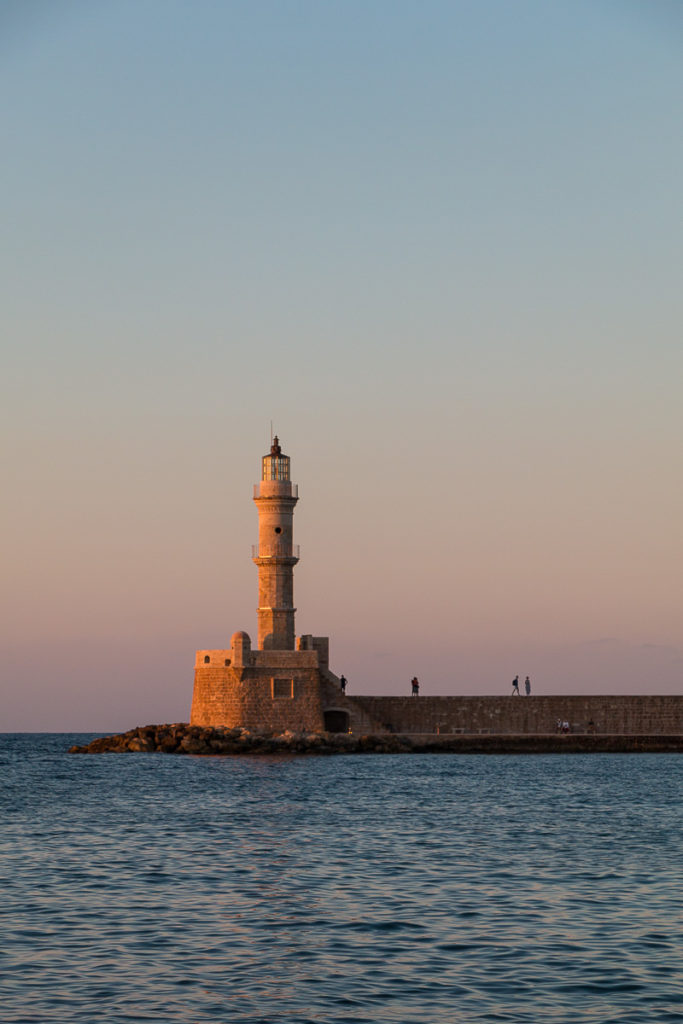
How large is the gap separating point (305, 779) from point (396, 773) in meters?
4.07

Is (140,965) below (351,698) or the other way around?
below

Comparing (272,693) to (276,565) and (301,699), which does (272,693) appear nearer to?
(301,699)

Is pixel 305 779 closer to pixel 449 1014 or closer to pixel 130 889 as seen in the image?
pixel 130 889

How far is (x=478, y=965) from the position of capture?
12859mm

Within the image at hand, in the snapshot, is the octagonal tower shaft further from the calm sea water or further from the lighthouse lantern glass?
the calm sea water

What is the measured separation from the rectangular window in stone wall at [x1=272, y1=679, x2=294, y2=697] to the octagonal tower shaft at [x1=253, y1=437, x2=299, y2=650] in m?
1.70

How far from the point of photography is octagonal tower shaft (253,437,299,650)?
51375 millimetres

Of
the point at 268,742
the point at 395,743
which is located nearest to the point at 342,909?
the point at 268,742

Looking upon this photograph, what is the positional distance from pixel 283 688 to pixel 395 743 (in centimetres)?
467

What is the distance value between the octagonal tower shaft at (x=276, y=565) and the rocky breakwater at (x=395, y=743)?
3.95 m

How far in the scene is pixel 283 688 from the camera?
165 feet

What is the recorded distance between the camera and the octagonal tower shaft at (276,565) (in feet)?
169

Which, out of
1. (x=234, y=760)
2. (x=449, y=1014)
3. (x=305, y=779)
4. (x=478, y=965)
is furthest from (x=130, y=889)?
(x=234, y=760)

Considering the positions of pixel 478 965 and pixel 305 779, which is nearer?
pixel 478 965
